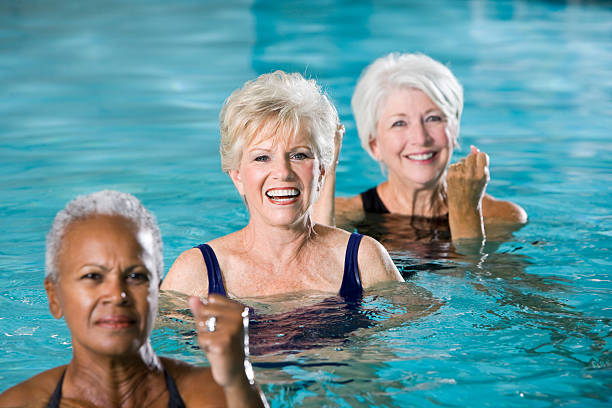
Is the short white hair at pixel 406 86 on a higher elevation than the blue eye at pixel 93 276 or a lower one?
higher

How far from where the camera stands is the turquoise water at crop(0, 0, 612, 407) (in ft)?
12.1

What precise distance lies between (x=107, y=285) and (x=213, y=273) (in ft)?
4.80

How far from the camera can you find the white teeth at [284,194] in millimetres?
3793

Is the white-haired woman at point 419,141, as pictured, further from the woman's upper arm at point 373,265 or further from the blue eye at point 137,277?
the blue eye at point 137,277

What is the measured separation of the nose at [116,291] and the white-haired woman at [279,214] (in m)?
1.38

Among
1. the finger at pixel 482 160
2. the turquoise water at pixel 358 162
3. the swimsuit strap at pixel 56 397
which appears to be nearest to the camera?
the swimsuit strap at pixel 56 397

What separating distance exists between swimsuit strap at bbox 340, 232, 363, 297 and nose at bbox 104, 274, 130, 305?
170 centimetres

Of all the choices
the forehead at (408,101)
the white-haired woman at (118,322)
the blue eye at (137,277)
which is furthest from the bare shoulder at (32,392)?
the forehead at (408,101)

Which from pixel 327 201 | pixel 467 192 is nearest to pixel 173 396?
pixel 327 201

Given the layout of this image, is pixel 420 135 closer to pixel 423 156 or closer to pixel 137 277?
pixel 423 156

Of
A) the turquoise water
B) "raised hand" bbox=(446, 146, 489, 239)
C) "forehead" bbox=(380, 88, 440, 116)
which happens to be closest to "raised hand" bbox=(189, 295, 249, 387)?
the turquoise water

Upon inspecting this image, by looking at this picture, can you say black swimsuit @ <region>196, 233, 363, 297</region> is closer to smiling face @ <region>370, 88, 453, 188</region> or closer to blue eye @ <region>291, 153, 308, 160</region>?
blue eye @ <region>291, 153, 308, 160</region>

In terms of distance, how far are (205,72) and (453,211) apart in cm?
753

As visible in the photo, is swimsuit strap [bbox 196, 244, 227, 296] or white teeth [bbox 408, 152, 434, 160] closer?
swimsuit strap [bbox 196, 244, 227, 296]
